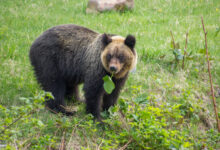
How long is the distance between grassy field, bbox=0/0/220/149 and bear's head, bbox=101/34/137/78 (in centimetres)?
49

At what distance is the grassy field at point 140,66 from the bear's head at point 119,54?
1.60ft

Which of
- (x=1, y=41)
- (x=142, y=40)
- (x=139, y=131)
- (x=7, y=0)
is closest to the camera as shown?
(x=139, y=131)

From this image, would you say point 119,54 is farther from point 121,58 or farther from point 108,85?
point 108,85

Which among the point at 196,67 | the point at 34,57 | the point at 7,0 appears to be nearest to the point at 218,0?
the point at 196,67

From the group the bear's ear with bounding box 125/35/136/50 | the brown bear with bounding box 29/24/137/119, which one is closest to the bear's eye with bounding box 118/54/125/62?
the brown bear with bounding box 29/24/137/119

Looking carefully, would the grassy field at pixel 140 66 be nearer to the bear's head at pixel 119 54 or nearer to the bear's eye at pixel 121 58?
the bear's head at pixel 119 54

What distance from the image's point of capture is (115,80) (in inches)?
216

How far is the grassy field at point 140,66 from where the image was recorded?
4992 mm

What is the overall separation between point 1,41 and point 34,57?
2897mm

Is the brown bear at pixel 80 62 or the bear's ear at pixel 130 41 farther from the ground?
the bear's ear at pixel 130 41

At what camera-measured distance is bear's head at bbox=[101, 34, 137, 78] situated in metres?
5.17

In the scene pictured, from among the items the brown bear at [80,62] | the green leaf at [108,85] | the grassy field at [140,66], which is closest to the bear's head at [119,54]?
the brown bear at [80,62]

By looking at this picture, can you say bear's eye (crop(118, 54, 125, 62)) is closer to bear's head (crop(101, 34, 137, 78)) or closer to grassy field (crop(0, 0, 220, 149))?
bear's head (crop(101, 34, 137, 78))

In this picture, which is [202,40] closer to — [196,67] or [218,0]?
[196,67]
